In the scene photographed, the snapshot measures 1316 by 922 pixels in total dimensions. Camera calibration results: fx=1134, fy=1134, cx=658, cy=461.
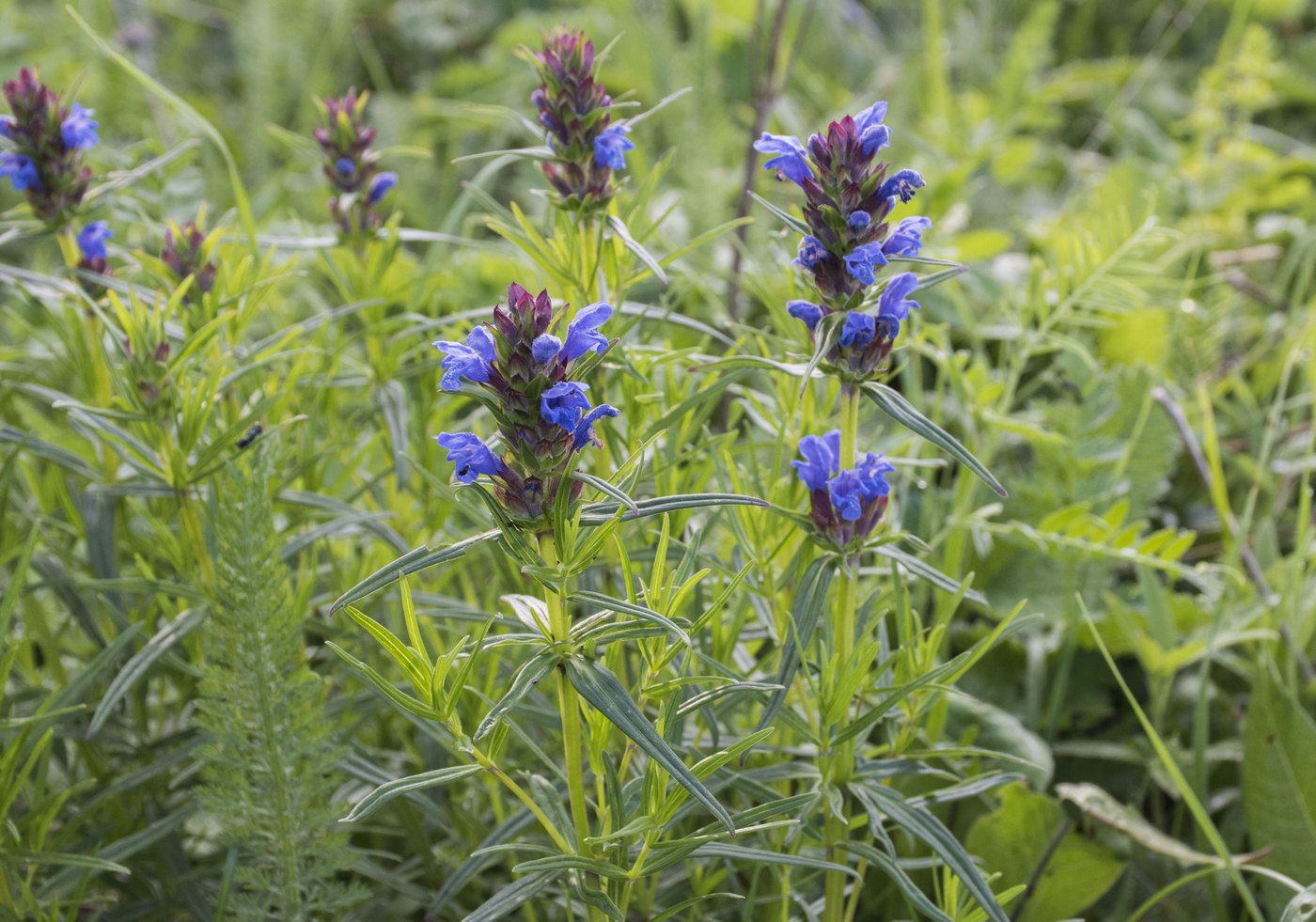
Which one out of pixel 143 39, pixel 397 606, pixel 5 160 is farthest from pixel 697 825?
pixel 143 39

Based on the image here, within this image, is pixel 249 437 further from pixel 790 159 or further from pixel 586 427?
pixel 790 159

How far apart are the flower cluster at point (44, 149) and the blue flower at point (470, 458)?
89 centimetres

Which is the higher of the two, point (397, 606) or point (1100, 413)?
point (1100, 413)

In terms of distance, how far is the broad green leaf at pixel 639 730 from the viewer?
1007mm

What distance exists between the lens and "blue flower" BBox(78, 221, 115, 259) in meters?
1.59

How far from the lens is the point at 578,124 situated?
1326 millimetres

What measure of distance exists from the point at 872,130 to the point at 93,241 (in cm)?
111

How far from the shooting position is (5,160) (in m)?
1.53

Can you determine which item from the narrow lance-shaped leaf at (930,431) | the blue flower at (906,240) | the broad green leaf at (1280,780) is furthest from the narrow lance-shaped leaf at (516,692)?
the broad green leaf at (1280,780)

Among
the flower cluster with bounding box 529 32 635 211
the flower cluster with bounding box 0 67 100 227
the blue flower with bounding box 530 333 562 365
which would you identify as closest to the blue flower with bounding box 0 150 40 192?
the flower cluster with bounding box 0 67 100 227

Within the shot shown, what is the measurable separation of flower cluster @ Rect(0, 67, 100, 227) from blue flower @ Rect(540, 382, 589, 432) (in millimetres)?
964

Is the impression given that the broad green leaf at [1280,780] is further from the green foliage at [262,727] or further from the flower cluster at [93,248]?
the flower cluster at [93,248]

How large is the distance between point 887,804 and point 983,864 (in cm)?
56

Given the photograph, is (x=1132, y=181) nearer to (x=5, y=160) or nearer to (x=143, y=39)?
(x=5, y=160)
